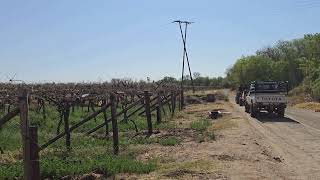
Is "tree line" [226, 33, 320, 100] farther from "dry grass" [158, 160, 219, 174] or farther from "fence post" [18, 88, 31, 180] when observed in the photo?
"fence post" [18, 88, 31, 180]

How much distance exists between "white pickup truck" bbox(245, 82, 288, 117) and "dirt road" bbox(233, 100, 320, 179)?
3.06 metres

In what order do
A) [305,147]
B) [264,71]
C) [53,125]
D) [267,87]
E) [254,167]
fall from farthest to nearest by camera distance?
[264,71], [267,87], [53,125], [305,147], [254,167]

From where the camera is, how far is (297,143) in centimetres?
1888

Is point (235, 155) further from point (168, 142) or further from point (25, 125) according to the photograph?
point (25, 125)

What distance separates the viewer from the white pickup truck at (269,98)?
107ft

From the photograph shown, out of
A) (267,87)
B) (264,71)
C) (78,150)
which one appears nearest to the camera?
(78,150)

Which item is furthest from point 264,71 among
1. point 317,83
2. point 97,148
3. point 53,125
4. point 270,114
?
point 97,148

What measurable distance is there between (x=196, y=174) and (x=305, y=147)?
7.40 m

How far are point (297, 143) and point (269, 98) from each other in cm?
1375

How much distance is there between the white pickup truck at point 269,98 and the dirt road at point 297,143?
3056 mm

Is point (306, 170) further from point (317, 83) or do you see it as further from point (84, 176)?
point (317, 83)

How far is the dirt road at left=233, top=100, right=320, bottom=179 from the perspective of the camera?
43.7 ft

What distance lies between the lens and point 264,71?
110 m

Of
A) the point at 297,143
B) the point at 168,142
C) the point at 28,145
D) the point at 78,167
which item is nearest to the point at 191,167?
the point at 78,167
